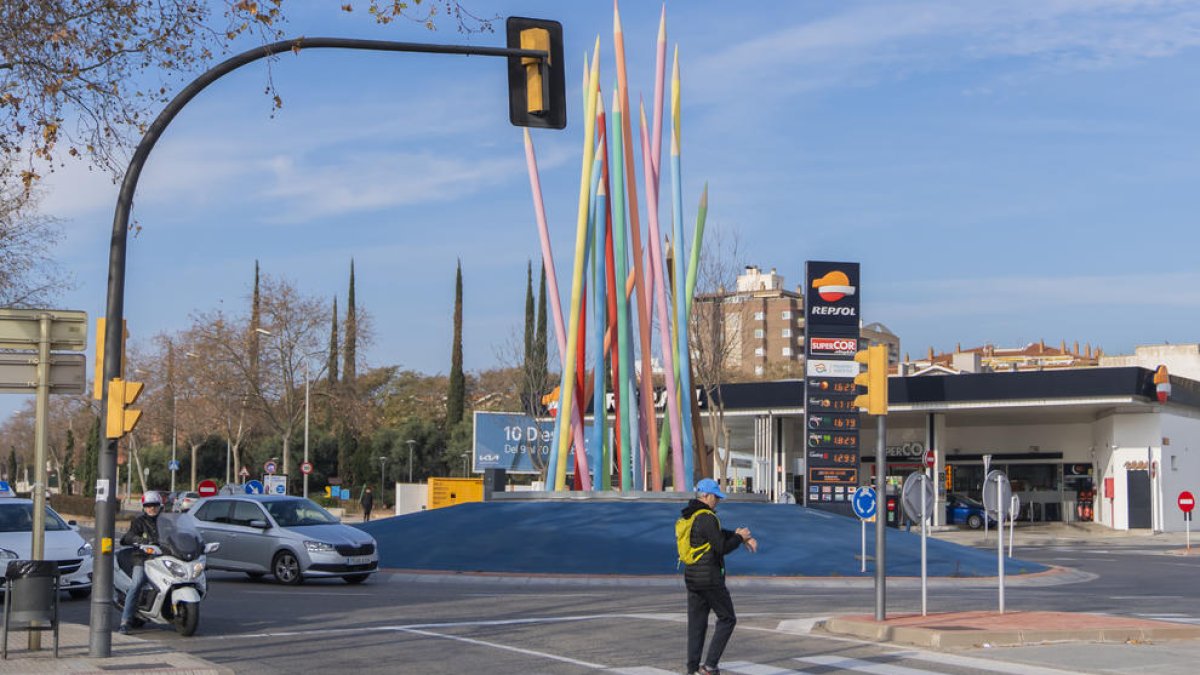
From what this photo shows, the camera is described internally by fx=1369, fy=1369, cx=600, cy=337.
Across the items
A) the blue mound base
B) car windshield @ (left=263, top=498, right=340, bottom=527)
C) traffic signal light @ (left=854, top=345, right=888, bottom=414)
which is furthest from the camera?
the blue mound base

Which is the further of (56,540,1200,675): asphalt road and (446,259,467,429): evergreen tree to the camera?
(446,259,467,429): evergreen tree

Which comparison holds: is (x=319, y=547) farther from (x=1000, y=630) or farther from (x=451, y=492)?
(x=451, y=492)

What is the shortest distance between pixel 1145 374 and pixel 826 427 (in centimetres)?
1316

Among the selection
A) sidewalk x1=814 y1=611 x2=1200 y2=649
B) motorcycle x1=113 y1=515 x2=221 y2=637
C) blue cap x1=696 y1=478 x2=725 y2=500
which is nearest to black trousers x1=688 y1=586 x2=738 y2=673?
blue cap x1=696 y1=478 x2=725 y2=500

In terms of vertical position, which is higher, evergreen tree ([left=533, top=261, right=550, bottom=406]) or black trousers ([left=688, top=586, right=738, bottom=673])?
evergreen tree ([left=533, top=261, right=550, bottom=406])

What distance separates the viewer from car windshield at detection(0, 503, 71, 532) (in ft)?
65.7

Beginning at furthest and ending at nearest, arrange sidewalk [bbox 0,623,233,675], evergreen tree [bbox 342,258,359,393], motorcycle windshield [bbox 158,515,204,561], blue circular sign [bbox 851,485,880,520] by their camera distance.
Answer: evergreen tree [bbox 342,258,359,393] → blue circular sign [bbox 851,485,880,520] → motorcycle windshield [bbox 158,515,204,561] → sidewalk [bbox 0,623,233,675]

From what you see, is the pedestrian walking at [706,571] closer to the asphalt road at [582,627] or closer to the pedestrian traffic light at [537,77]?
the asphalt road at [582,627]

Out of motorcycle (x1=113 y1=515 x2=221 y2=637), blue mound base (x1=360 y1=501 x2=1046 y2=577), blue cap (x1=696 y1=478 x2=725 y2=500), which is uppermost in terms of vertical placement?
blue cap (x1=696 y1=478 x2=725 y2=500)

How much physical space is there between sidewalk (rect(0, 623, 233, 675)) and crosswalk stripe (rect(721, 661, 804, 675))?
4.41 meters

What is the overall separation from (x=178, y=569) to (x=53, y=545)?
5348 mm

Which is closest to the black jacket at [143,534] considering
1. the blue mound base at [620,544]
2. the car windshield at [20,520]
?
the car windshield at [20,520]

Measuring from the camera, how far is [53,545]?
1925 centimetres

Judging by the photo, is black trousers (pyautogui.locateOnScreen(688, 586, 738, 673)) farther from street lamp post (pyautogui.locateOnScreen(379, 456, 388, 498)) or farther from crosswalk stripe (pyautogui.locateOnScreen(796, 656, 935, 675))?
street lamp post (pyautogui.locateOnScreen(379, 456, 388, 498))
